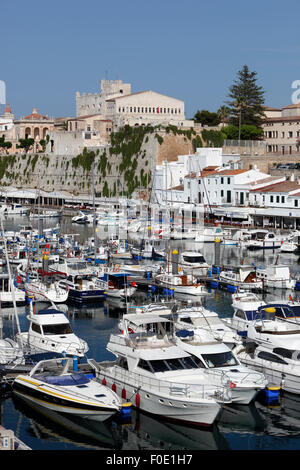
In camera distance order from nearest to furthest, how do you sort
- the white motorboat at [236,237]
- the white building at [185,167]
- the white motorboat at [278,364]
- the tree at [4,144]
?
the white motorboat at [278,364] < the white motorboat at [236,237] < the white building at [185,167] < the tree at [4,144]

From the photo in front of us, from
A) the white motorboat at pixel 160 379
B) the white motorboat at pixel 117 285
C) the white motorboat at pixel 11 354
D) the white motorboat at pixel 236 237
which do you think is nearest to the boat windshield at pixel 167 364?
the white motorboat at pixel 160 379

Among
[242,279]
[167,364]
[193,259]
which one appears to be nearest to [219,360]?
[167,364]

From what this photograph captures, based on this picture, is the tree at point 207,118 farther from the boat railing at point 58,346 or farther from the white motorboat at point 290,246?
the boat railing at point 58,346

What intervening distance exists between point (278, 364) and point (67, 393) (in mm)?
6789

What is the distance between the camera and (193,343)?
22578 mm

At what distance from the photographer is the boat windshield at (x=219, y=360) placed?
21.6 meters

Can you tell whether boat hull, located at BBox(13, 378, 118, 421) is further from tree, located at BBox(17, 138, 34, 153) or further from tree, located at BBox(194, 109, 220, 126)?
tree, located at BBox(17, 138, 34, 153)

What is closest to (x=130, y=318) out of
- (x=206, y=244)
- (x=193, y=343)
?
(x=193, y=343)

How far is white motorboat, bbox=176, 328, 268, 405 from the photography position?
20.6 meters

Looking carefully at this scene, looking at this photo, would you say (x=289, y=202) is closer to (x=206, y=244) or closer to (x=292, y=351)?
(x=206, y=244)

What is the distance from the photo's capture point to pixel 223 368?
2136 cm

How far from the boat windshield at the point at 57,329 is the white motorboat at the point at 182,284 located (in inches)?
469

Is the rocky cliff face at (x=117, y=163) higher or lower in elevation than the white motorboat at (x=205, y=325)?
higher

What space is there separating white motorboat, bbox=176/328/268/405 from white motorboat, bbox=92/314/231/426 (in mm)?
393
